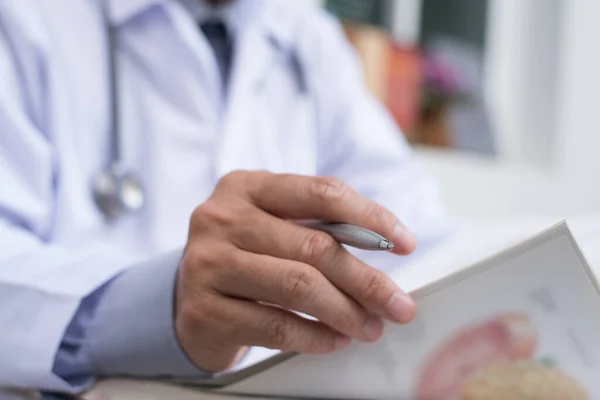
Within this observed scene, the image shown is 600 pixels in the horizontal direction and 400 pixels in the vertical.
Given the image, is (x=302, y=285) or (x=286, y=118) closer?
(x=302, y=285)

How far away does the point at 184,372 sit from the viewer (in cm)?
45

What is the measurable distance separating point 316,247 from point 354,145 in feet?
1.92

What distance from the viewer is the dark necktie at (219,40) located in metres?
0.86

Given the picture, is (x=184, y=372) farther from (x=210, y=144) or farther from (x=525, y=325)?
(x=210, y=144)

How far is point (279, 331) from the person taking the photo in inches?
16.0

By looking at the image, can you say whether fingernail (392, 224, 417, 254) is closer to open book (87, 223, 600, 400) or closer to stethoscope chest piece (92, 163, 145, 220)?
open book (87, 223, 600, 400)

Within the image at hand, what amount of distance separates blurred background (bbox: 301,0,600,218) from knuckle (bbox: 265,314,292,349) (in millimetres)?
1559

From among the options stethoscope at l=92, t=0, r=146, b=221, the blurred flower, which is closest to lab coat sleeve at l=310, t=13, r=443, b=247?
stethoscope at l=92, t=0, r=146, b=221

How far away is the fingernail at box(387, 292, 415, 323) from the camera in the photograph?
15.2 inches

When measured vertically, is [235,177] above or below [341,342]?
above

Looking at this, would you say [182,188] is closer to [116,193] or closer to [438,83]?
[116,193]

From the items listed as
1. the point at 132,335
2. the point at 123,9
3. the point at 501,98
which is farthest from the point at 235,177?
the point at 501,98

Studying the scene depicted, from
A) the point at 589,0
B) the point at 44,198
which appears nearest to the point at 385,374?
the point at 44,198

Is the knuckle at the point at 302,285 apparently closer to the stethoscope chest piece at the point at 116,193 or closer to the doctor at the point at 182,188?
the doctor at the point at 182,188
